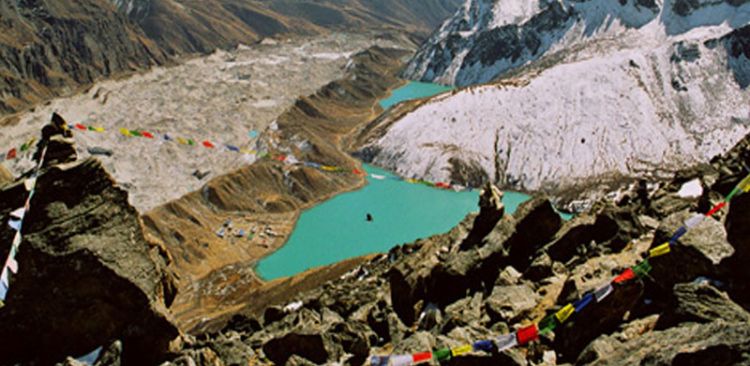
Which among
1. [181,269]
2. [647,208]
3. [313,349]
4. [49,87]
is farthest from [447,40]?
[313,349]

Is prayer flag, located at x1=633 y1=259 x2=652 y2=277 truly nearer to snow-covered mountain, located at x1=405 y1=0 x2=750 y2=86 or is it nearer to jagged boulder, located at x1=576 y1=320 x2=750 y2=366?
jagged boulder, located at x1=576 y1=320 x2=750 y2=366

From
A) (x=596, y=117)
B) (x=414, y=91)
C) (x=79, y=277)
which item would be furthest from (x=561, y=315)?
(x=414, y=91)

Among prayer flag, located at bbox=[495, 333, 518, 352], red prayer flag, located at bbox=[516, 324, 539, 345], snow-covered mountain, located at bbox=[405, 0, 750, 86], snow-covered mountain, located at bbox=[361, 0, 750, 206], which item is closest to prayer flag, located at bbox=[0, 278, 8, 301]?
prayer flag, located at bbox=[495, 333, 518, 352]

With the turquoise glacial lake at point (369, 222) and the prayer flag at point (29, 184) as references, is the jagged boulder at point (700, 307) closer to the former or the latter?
the prayer flag at point (29, 184)

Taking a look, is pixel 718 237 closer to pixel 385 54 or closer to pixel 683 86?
pixel 683 86

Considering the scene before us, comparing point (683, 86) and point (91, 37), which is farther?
point (91, 37)

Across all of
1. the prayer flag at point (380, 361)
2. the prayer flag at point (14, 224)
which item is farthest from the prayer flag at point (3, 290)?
the prayer flag at point (380, 361)
